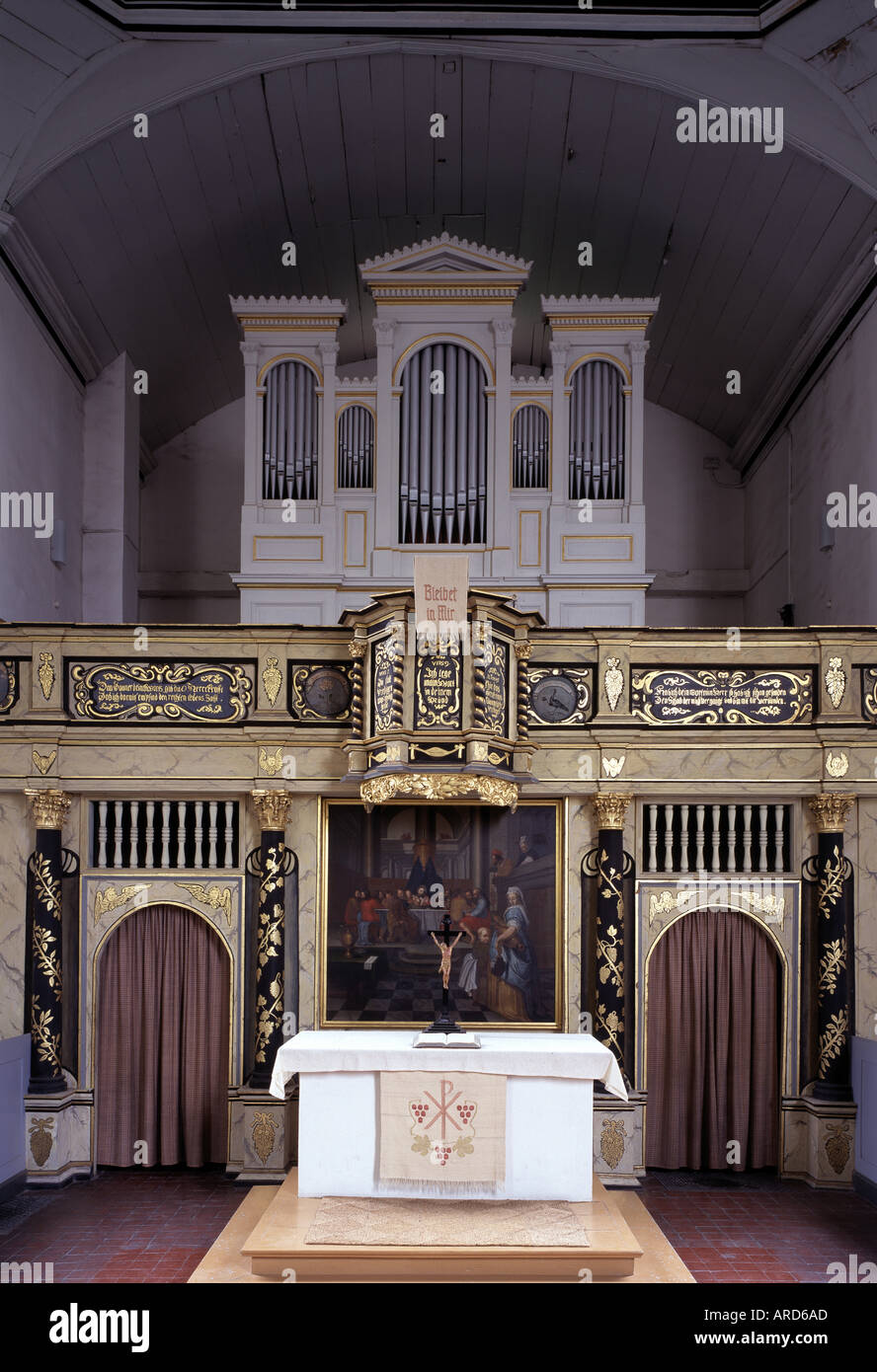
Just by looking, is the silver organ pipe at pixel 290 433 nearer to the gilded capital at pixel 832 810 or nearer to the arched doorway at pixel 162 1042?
the arched doorway at pixel 162 1042

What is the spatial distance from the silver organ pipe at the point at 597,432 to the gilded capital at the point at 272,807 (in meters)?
4.29

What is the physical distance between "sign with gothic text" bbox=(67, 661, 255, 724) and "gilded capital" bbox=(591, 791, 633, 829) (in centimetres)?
307

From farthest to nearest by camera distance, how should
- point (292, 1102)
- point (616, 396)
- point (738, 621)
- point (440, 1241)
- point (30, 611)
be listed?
point (738, 621) < point (616, 396) < point (30, 611) < point (292, 1102) < point (440, 1241)

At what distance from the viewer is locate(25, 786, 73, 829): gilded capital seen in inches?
363

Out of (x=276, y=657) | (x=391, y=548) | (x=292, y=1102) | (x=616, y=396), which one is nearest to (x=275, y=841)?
(x=276, y=657)

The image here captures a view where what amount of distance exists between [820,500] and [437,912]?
5906 millimetres

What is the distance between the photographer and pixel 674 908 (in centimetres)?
940

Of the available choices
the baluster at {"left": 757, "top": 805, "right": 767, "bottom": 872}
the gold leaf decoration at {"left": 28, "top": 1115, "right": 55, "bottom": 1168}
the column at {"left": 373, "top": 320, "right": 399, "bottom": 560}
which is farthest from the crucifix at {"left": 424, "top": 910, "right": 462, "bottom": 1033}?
the column at {"left": 373, "top": 320, "right": 399, "bottom": 560}

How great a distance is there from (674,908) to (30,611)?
6.55 m

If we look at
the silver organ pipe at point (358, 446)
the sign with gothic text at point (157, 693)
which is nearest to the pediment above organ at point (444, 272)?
the silver organ pipe at point (358, 446)

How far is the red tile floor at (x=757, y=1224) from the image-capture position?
722 centimetres

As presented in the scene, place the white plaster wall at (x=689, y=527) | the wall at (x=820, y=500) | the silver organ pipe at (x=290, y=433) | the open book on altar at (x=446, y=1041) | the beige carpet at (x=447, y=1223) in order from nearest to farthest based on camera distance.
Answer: the beige carpet at (x=447, y=1223)
the open book on altar at (x=446, y=1041)
the wall at (x=820, y=500)
the silver organ pipe at (x=290, y=433)
the white plaster wall at (x=689, y=527)

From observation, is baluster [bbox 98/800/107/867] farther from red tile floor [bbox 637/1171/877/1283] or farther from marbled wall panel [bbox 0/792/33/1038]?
red tile floor [bbox 637/1171/877/1283]

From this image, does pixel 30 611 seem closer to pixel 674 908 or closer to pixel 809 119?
pixel 674 908
